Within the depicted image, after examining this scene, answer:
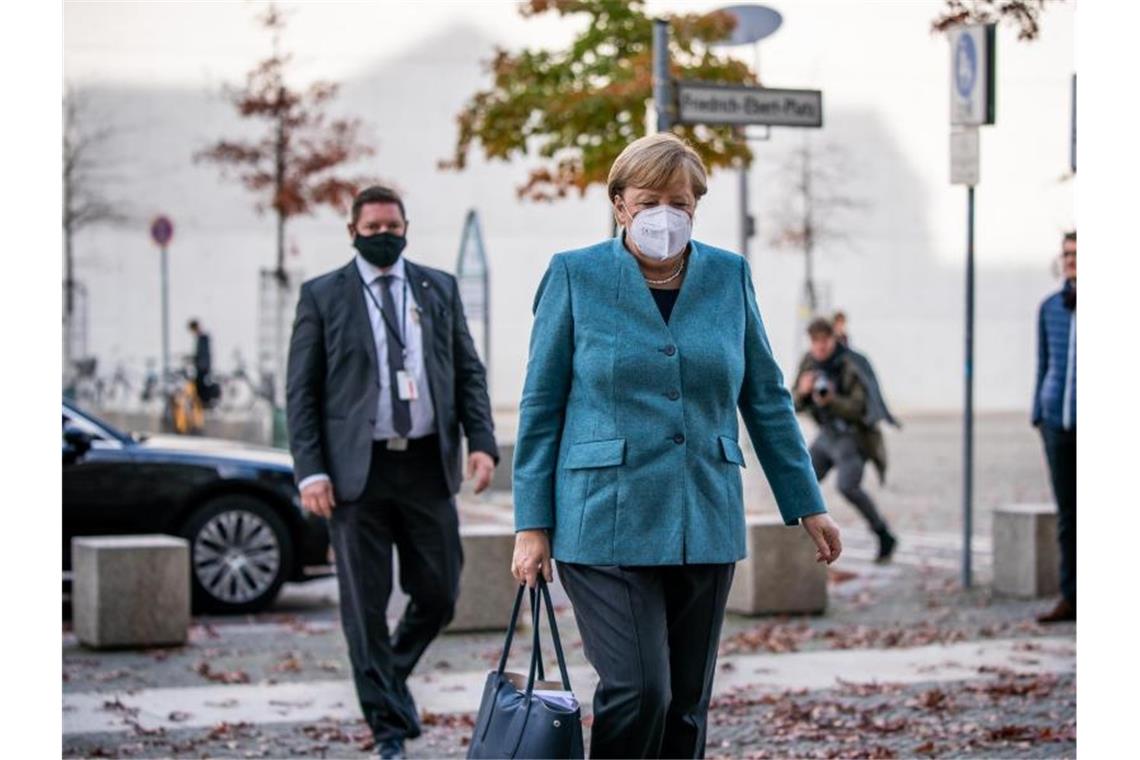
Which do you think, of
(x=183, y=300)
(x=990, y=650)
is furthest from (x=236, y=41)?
(x=990, y=650)

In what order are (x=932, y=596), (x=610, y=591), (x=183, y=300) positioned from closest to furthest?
(x=610, y=591)
(x=932, y=596)
(x=183, y=300)

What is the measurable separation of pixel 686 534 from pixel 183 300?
33.3 metres

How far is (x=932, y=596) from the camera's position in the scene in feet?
41.3

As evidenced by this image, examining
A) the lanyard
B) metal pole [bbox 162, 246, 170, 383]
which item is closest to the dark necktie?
the lanyard

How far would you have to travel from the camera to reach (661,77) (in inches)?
480

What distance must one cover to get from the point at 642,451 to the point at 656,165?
670mm

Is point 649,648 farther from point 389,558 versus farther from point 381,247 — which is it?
point 381,247

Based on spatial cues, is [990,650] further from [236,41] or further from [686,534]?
[236,41]

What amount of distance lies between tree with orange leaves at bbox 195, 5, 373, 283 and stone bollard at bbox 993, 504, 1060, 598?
20.1 meters

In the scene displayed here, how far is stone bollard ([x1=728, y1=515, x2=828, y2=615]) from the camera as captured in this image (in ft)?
38.1

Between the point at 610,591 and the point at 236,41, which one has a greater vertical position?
the point at 236,41

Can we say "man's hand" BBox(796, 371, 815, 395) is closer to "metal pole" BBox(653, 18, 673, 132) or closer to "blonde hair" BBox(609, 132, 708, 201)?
"metal pole" BBox(653, 18, 673, 132)
